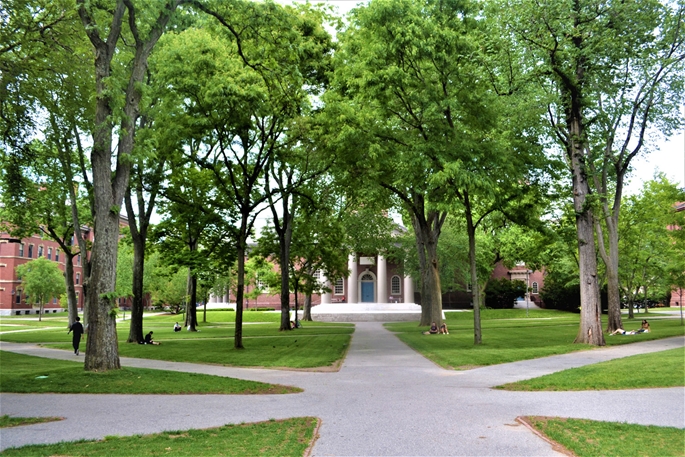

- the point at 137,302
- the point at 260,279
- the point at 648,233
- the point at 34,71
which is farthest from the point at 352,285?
the point at 34,71

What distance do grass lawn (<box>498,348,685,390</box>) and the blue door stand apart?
54.1 m

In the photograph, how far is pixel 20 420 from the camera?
8.24 meters

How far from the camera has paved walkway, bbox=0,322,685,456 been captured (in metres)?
6.98

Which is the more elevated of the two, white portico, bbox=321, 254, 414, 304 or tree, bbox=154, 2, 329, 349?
tree, bbox=154, 2, 329, 349

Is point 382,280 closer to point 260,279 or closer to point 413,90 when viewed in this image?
point 260,279

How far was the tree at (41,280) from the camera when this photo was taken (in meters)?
58.3

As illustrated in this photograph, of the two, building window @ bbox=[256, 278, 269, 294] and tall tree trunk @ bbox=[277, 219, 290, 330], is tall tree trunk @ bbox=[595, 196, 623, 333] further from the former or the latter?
building window @ bbox=[256, 278, 269, 294]

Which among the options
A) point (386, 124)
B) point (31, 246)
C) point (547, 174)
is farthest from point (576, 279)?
point (31, 246)

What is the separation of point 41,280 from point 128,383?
5448 centimetres

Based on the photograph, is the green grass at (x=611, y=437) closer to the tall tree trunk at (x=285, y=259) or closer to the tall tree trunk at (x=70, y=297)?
the tall tree trunk at (x=285, y=259)

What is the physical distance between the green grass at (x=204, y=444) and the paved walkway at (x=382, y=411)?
1.18ft

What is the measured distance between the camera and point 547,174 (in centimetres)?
2211

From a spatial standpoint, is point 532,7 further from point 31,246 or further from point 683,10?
point 31,246

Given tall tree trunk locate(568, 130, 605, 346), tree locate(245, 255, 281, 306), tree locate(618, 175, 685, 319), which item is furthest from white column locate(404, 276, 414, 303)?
tall tree trunk locate(568, 130, 605, 346)
